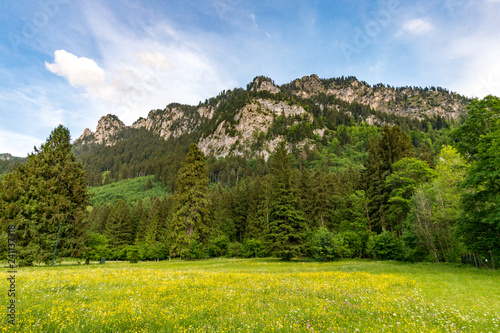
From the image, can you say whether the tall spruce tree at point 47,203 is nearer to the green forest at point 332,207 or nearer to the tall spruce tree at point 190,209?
the green forest at point 332,207

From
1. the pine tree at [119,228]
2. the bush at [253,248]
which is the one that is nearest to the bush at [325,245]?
the bush at [253,248]

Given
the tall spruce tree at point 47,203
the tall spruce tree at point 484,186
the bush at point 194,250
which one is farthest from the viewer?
the bush at point 194,250

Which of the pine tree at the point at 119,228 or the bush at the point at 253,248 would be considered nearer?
the bush at the point at 253,248

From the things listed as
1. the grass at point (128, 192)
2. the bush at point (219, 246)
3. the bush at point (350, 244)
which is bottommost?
the bush at point (219, 246)

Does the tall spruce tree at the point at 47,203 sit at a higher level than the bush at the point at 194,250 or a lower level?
higher

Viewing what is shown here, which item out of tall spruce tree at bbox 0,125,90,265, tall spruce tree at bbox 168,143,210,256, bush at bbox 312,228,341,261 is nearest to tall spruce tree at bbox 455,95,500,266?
bush at bbox 312,228,341,261

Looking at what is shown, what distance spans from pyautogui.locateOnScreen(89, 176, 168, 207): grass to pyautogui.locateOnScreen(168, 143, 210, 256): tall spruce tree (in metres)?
89.4

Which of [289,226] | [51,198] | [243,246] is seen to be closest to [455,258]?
[289,226]

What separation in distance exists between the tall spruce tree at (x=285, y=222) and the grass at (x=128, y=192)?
98926mm

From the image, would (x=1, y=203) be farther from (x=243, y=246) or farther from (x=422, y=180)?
(x=422, y=180)

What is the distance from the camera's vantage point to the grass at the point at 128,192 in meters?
125

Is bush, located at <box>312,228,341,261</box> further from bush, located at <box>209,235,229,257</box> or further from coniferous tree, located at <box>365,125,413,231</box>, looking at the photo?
bush, located at <box>209,235,229,257</box>

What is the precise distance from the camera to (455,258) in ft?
90.1

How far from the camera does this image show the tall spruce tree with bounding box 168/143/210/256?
37375mm
